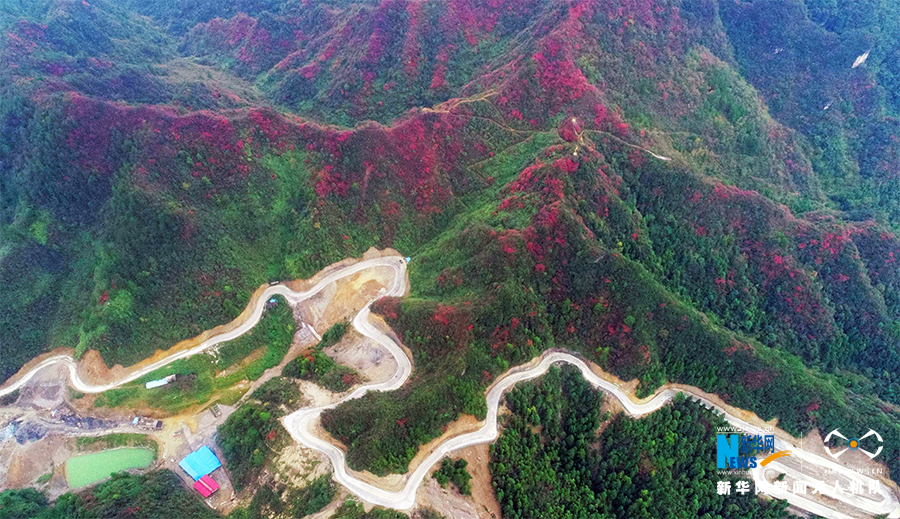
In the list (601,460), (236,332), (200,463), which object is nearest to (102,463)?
(200,463)

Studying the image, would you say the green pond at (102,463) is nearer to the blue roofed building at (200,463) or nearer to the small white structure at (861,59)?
the blue roofed building at (200,463)

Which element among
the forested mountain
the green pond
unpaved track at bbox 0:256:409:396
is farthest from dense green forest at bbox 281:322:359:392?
the green pond

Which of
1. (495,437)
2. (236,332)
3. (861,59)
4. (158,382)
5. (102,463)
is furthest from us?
(861,59)

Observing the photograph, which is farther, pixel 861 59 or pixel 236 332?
pixel 861 59

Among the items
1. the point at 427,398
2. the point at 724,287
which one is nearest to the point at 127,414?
the point at 427,398

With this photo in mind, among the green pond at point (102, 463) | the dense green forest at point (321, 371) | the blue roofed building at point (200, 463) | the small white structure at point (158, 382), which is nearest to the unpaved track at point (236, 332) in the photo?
the small white structure at point (158, 382)

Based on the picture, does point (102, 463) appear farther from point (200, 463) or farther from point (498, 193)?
point (498, 193)
